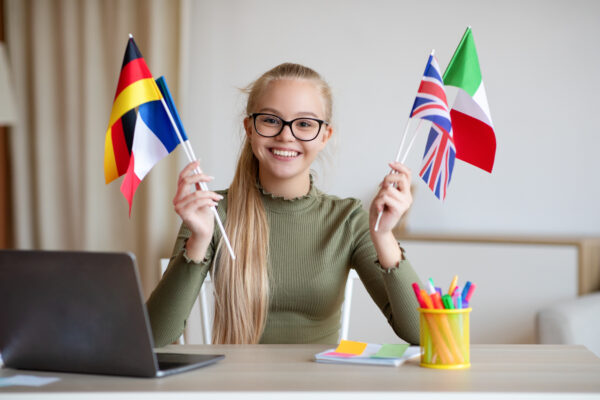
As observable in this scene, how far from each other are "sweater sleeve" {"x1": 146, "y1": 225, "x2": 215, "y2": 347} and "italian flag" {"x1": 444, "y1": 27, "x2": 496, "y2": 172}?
1.92ft

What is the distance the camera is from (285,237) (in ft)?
5.52

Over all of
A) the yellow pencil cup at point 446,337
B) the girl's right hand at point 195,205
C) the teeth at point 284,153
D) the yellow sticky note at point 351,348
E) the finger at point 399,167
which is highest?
the teeth at point 284,153

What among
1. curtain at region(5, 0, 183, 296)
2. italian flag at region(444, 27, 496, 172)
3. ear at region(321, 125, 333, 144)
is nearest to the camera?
italian flag at region(444, 27, 496, 172)

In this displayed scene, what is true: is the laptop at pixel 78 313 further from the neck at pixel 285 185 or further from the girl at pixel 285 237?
the neck at pixel 285 185

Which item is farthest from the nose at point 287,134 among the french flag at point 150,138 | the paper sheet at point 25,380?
the paper sheet at point 25,380

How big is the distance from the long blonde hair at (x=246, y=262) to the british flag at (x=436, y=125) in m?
0.38

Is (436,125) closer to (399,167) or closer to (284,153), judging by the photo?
(399,167)

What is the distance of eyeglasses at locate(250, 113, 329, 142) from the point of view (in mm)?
1602

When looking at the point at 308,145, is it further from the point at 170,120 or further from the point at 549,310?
the point at 549,310

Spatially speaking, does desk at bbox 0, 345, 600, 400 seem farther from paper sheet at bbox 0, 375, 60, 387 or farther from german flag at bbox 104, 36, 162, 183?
german flag at bbox 104, 36, 162, 183

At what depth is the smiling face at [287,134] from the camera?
1.60 m

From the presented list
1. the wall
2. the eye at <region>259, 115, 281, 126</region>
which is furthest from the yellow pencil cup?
the wall

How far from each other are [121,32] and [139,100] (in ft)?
7.50

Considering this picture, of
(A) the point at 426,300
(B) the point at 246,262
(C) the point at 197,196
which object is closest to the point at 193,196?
(C) the point at 197,196
